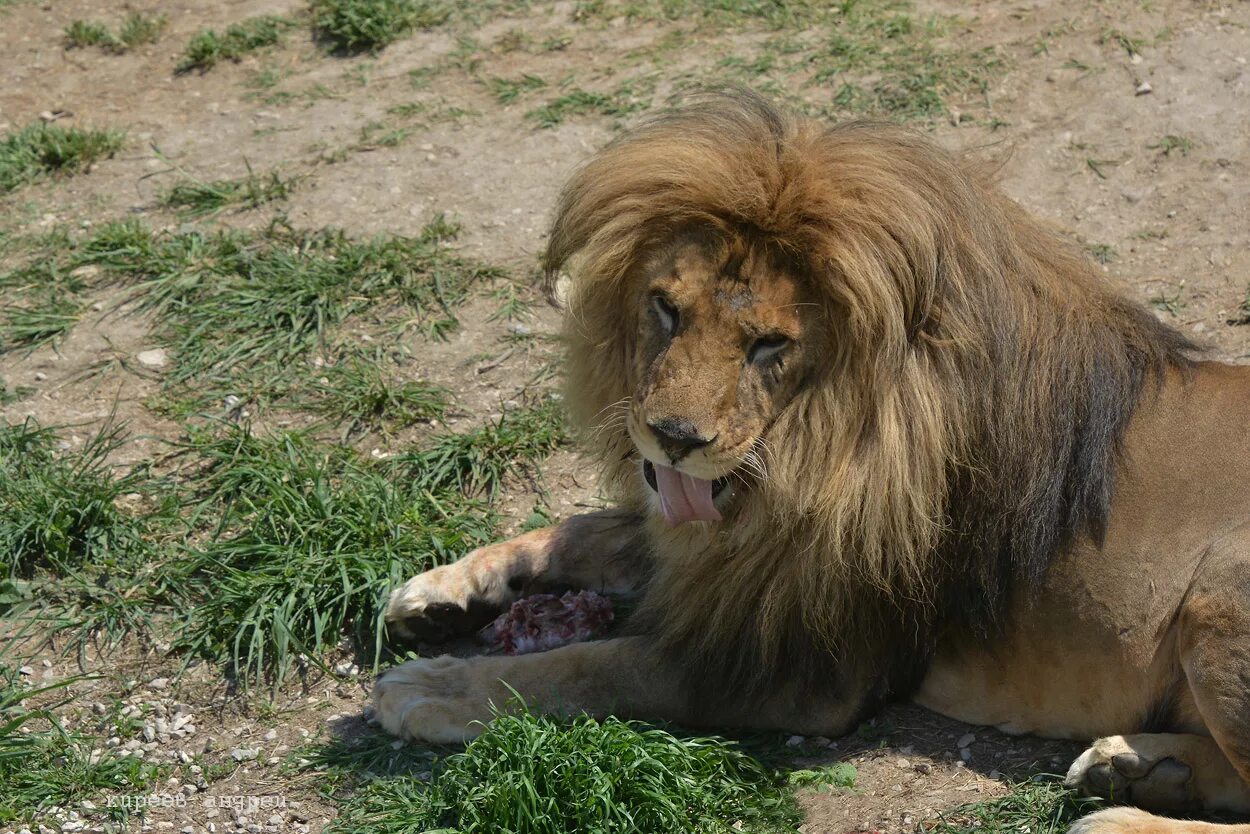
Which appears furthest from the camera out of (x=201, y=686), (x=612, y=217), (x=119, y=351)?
(x=119, y=351)

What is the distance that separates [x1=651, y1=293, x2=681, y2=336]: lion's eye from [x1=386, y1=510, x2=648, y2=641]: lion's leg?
1.06m

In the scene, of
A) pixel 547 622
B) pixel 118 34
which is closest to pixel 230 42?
pixel 118 34

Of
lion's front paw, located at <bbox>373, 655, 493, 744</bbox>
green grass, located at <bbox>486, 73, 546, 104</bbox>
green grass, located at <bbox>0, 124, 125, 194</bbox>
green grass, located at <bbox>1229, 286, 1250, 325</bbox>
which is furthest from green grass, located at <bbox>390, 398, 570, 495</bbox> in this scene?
green grass, located at <bbox>0, 124, 125, 194</bbox>

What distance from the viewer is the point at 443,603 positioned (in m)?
4.30

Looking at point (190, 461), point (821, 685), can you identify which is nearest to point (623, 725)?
point (821, 685)

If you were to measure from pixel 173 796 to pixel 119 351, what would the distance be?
2.31 m

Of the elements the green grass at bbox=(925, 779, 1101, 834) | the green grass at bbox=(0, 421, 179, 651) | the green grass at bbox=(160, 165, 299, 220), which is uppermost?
the green grass at bbox=(160, 165, 299, 220)

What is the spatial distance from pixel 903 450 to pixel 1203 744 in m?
1.06

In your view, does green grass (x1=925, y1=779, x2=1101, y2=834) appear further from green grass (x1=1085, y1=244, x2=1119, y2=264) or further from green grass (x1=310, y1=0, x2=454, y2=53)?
green grass (x1=310, y1=0, x2=454, y2=53)

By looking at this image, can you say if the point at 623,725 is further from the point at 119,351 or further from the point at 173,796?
the point at 119,351

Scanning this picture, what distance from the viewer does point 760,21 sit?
7234 mm

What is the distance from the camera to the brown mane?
3320 millimetres

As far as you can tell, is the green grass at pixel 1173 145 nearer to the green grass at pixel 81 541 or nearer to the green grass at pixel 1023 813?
the green grass at pixel 1023 813

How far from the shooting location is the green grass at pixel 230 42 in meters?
7.55
